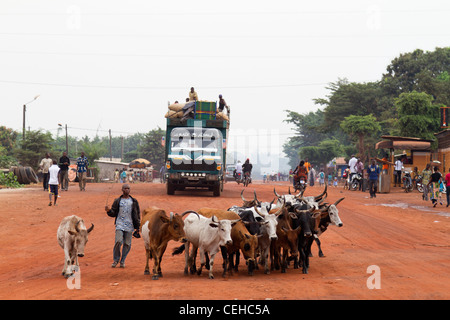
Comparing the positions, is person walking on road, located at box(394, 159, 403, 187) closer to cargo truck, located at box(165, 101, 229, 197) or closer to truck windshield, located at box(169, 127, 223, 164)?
cargo truck, located at box(165, 101, 229, 197)

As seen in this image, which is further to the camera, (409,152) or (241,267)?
(409,152)

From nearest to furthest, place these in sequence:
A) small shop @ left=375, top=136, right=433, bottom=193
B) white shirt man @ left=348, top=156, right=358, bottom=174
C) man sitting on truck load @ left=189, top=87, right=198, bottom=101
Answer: man sitting on truck load @ left=189, top=87, right=198, bottom=101 → small shop @ left=375, top=136, right=433, bottom=193 → white shirt man @ left=348, top=156, right=358, bottom=174

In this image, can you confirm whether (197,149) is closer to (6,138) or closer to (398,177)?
(398,177)

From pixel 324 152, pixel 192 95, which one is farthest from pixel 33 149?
pixel 324 152

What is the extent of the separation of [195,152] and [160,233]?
14817 millimetres

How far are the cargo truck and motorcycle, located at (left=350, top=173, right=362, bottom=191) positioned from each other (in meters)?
12.3

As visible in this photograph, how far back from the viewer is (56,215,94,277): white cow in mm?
10422

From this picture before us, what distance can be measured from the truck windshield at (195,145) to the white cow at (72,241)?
14440 millimetres

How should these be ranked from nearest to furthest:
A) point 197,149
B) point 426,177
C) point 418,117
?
point 197,149
point 426,177
point 418,117

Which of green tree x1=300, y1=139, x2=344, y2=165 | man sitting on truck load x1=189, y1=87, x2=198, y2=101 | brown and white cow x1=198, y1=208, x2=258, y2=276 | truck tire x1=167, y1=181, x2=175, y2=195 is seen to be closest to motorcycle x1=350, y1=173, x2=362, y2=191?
man sitting on truck load x1=189, y1=87, x2=198, y2=101

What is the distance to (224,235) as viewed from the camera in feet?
34.2
